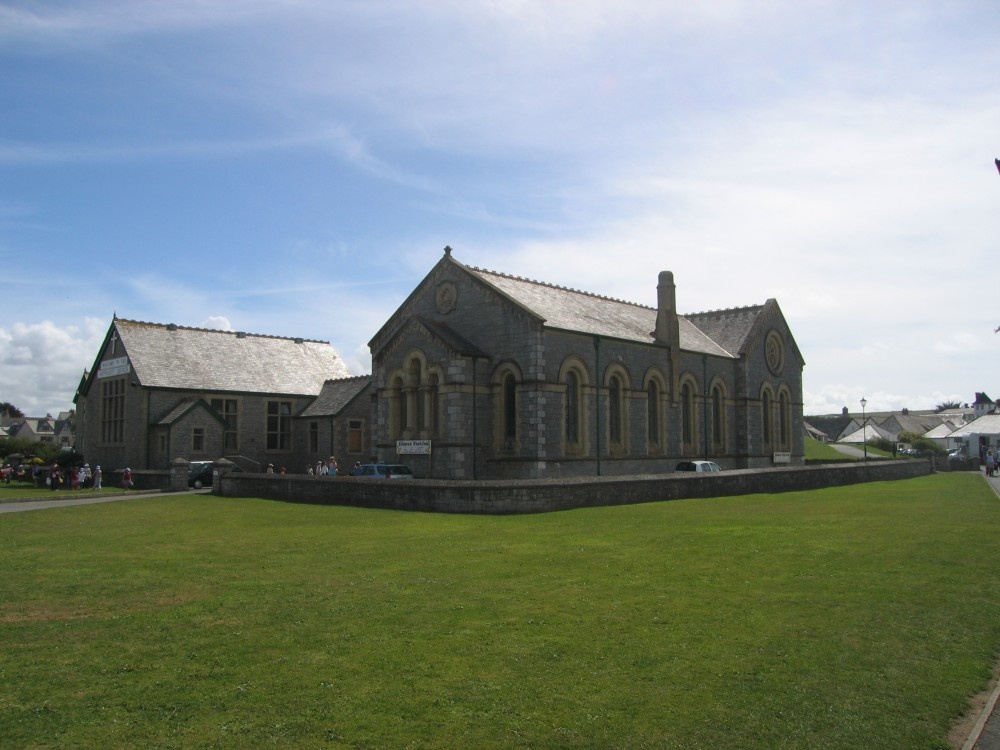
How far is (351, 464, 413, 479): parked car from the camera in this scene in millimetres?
31245

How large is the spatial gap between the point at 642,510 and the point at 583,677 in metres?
14.9

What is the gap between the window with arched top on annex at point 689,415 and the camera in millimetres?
39406

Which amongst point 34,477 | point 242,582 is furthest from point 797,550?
point 34,477

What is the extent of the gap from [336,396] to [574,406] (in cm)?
1745

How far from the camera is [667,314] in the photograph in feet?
126

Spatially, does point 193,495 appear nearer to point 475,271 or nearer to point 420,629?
point 475,271

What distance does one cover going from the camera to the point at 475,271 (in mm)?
34000

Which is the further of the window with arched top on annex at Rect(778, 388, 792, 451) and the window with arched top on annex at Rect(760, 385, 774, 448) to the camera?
the window with arched top on annex at Rect(778, 388, 792, 451)

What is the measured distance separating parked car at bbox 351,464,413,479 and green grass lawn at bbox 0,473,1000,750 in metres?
14.5

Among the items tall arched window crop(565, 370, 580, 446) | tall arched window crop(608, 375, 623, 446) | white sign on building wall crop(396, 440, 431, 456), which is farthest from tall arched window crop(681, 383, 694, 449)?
white sign on building wall crop(396, 440, 431, 456)

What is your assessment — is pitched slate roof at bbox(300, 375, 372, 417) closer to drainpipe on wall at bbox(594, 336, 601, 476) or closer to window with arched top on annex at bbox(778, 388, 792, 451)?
drainpipe on wall at bbox(594, 336, 601, 476)

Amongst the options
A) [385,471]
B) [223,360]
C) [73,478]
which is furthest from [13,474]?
[385,471]

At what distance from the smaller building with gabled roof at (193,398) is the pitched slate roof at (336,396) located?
77 cm

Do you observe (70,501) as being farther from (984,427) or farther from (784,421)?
(984,427)
